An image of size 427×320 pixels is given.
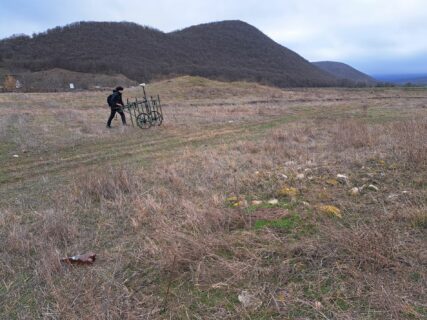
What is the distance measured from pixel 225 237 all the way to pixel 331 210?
55.5 inches

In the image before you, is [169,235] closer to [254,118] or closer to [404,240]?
[404,240]

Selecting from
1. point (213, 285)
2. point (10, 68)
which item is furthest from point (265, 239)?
point (10, 68)

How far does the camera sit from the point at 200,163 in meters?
7.46

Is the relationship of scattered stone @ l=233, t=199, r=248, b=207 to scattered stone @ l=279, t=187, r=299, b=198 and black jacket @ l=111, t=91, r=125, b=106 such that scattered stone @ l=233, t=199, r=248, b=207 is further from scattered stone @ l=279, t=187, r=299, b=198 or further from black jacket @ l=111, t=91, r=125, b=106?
black jacket @ l=111, t=91, r=125, b=106

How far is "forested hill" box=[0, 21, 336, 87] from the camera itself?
89.7 meters

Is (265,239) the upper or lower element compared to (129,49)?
lower

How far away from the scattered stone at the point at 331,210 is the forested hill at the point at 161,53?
7895 cm

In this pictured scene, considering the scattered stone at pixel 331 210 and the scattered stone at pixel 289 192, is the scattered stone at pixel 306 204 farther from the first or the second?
the scattered stone at pixel 289 192

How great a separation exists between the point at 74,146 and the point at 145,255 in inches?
300

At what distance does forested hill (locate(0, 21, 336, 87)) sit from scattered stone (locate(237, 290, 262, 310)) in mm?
80676

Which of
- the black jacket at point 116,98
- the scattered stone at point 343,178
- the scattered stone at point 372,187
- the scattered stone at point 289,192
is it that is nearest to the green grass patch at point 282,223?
the scattered stone at point 289,192

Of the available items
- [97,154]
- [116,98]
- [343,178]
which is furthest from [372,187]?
[116,98]

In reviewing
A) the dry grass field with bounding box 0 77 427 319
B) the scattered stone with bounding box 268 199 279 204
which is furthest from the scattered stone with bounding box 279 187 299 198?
the scattered stone with bounding box 268 199 279 204

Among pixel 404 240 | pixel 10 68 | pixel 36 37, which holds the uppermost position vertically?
pixel 36 37
